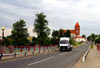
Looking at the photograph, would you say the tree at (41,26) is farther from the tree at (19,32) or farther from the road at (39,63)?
the road at (39,63)

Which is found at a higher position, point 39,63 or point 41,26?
point 41,26

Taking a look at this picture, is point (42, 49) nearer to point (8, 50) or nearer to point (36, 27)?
point (8, 50)

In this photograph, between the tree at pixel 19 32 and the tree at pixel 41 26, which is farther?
the tree at pixel 41 26

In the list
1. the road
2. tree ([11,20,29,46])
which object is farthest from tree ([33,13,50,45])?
the road

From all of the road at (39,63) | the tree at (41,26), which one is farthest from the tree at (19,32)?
the road at (39,63)

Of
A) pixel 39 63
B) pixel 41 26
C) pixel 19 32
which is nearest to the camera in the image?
pixel 39 63

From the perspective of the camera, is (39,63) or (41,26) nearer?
(39,63)

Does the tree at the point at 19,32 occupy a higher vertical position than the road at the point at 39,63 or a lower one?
A: higher

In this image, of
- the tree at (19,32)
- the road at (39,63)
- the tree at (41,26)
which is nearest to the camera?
the road at (39,63)

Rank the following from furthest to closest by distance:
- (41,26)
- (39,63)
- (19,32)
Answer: (41,26) < (19,32) < (39,63)

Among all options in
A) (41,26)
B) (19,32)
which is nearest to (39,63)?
(19,32)

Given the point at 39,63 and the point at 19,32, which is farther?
the point at 19,32

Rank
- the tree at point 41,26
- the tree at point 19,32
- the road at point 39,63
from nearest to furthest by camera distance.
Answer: the road at point 39,63
the tree at point 19,32
the tree at point 41,26

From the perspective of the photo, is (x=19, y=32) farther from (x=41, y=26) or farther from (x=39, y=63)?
(x=39, y=63)
